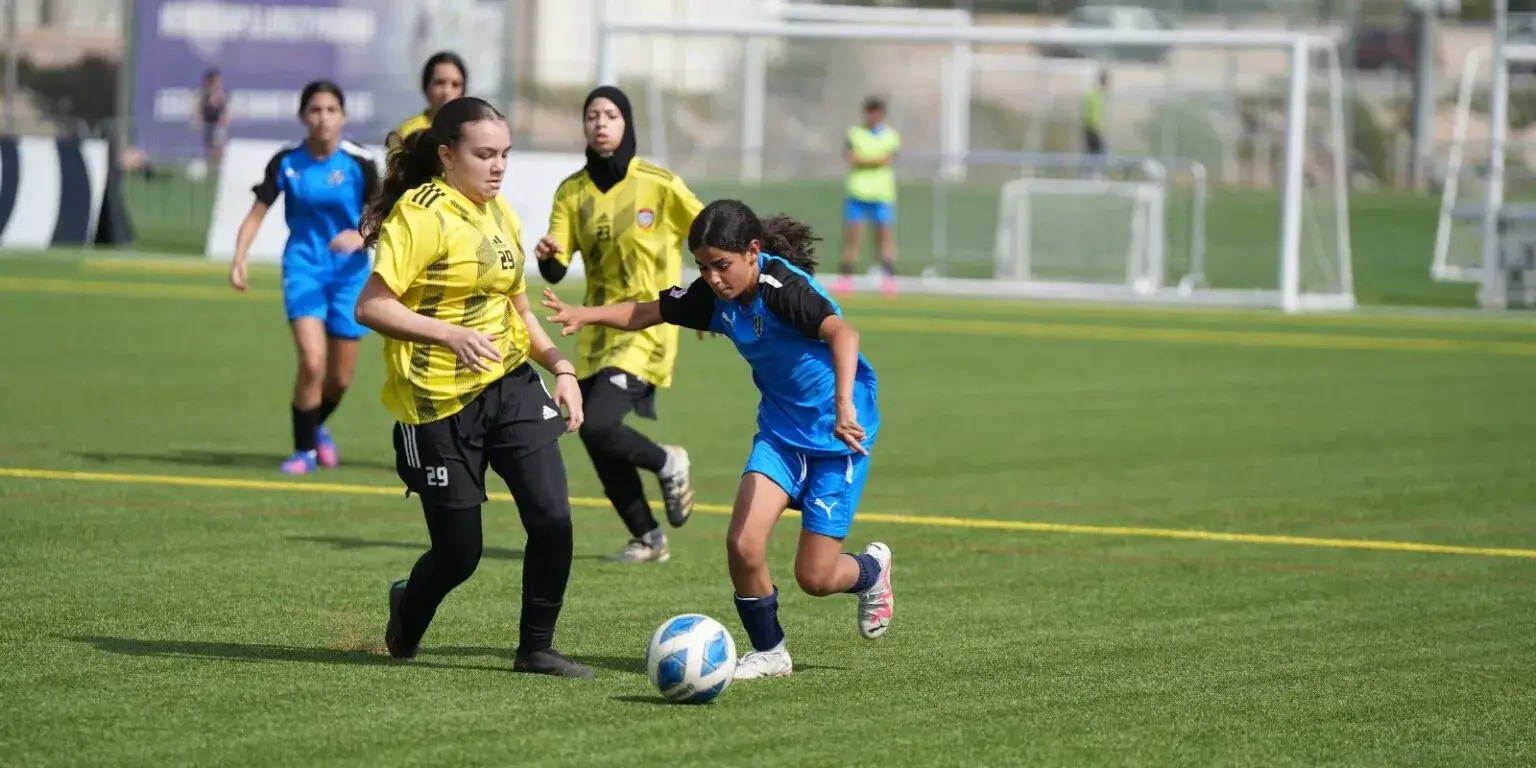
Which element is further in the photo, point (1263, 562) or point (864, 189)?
point (864, 189)

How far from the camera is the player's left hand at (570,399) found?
697 cm

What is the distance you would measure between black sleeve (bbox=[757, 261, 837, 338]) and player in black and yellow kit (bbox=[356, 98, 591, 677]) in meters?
0.71

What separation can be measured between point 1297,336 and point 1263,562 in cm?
1286

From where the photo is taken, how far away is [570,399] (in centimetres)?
698

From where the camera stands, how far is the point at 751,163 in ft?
96.9

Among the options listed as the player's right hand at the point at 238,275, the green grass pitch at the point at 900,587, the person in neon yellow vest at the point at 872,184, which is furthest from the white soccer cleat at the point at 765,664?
the person in neon yellow vest at the point at 872,184

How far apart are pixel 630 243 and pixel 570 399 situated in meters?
3.07

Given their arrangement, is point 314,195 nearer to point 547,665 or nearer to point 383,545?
point 383,545

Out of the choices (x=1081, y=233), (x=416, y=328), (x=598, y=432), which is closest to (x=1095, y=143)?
(x=1081, y=233)

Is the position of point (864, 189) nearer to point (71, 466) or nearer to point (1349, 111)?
point (71, 466)

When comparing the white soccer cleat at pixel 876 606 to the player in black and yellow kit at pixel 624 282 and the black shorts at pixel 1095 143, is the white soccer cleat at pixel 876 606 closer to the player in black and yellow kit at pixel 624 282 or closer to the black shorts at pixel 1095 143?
the player in black and yellow kit at pixel 624 282

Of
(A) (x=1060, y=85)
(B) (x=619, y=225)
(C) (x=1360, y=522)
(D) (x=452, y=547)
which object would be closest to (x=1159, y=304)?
(A) (x=1060, y=85)

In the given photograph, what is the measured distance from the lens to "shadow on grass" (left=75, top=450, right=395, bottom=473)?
1236 cm

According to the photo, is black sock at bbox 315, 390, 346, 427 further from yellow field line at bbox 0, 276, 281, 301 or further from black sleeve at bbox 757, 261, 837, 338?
yellow field line at bbox 0, 276, 281, 301
